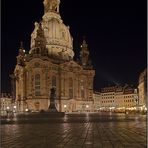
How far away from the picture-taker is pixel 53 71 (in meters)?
136

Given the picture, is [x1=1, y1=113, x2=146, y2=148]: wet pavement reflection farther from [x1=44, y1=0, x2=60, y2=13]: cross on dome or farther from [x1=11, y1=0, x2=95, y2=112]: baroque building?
[x1=44, y1=0, x2=60, y2=13]: cross on dome

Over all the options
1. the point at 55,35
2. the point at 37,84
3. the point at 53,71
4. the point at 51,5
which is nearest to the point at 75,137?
the point at 37,84

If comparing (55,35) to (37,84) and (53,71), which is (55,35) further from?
(37,84)

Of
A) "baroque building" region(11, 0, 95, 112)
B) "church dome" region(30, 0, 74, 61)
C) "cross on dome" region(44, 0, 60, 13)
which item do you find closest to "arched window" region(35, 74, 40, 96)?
"baroque building" region(11, 0, 95, 112)

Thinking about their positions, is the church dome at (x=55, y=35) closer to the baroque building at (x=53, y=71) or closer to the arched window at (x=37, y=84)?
the baroque building at (x=53, y=71)

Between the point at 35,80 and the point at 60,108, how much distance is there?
13.8 meters

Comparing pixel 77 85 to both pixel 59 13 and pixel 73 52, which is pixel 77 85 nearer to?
pixel 73 52

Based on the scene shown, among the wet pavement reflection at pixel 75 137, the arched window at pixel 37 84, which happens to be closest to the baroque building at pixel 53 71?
the arched window at pixel 37 84

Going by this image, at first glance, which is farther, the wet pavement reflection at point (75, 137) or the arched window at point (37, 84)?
the arched window at point (37, 84)

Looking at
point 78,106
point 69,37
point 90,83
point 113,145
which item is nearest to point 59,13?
point 69,37

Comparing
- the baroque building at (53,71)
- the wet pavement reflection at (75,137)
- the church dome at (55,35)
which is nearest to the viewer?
the wet pavement reflection at (75,137)

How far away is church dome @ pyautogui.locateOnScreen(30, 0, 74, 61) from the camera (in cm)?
14725

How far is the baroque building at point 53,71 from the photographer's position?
431 ft

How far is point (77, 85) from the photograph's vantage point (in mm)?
144250
